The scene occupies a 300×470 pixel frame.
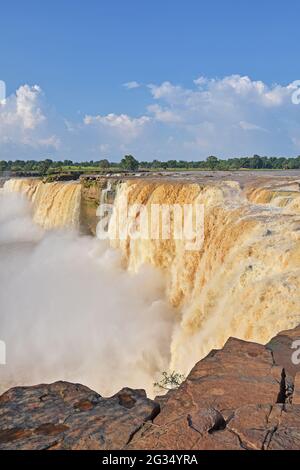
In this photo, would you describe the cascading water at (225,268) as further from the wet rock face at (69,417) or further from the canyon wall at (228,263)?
the wet rock face at (69,417)

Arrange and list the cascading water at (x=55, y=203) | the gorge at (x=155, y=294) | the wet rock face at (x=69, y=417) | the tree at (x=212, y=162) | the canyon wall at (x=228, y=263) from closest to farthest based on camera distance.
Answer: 1. the wet rock face at (x=69, y=417)
2. the canyon wall at (x=228, y=263)
3. the gorge at (x=155, y=294)
4. the cascading water at (x=55, y=203)
5. the tree at (x=212, y=162)

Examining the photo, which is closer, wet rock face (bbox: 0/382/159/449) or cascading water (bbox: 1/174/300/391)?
wet rock face (bbox: 0/382/159/449)

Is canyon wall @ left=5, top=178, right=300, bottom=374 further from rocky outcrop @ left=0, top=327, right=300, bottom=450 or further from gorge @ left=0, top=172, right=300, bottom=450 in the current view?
rocky outcrop @ left=0, top=327, right=300, bottom=450

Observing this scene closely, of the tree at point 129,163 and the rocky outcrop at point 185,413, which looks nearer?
the rocky outcrop at point 185,413

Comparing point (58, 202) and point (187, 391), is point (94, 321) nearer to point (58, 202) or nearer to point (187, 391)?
point (187, 391)

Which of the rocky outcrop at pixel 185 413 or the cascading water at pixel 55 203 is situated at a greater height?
the cascading water at pixel 55 203

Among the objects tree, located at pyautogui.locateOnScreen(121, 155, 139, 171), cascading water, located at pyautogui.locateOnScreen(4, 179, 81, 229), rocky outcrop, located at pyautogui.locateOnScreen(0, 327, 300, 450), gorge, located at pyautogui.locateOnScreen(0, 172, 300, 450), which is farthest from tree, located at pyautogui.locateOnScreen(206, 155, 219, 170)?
rocky outcrop, located at pyautogui.locateOnScreen(0, 327, 300, 450)

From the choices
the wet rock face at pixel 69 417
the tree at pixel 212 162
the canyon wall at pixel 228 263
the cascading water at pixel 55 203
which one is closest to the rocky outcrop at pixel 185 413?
the wet rock face at pixel 69 417

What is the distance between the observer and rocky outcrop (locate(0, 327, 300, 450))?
3.79m

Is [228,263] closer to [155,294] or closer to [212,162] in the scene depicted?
[155,294]

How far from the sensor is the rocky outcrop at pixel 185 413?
12.4 ft

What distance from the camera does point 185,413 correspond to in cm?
421
